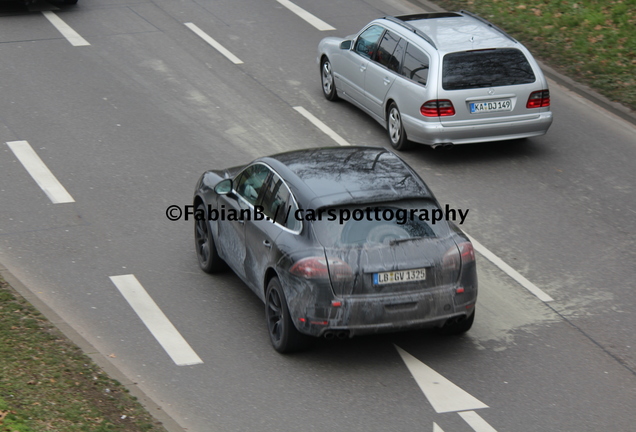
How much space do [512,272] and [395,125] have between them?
4328mm

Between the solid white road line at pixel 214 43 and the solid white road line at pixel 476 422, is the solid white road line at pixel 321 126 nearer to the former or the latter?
the solid white road line at pixel 214 43

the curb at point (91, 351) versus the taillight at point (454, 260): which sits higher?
the taillight at point (454, 260)

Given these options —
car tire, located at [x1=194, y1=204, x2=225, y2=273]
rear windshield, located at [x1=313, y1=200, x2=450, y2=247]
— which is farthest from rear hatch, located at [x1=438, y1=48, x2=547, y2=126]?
rear windshield, located at [x1=313, y1=200, x2=450, y2=247]

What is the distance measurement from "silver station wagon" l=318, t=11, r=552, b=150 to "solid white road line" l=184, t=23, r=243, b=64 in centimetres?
457

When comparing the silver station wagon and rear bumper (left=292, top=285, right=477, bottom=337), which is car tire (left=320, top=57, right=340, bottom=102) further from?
rear bumper (left=292, top=285, right=477, bottom=337)

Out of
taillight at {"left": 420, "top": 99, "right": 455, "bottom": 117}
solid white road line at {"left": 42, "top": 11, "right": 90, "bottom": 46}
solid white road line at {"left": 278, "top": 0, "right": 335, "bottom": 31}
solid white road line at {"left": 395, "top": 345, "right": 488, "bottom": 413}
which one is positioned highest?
taillight at {"left": 420, "top": 99, "right": 455, "bottom": 117}

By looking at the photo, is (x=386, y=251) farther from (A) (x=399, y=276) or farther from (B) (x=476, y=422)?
(B) (x=476, y=422)

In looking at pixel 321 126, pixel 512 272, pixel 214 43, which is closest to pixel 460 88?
pixel 321 126

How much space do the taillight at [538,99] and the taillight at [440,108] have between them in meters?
1.14

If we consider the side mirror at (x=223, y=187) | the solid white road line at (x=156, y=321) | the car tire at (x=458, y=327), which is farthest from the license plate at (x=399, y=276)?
the side mirror at (x=223, y=187)

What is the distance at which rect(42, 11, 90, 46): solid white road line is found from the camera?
19.2 metres

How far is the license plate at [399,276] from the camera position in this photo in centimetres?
833

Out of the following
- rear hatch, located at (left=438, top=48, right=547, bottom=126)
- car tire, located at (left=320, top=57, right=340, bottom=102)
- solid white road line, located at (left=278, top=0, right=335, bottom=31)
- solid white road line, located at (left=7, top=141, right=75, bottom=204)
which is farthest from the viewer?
solid white road line, located at (left=278, top=0, right=335, bottom=31)

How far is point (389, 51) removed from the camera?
1480 cm
